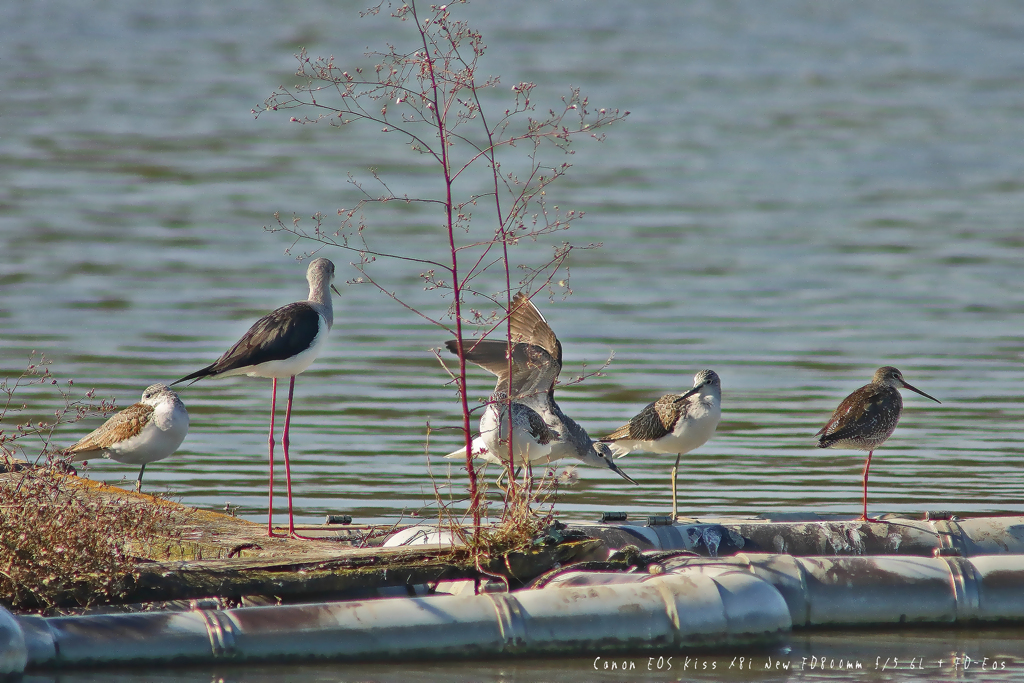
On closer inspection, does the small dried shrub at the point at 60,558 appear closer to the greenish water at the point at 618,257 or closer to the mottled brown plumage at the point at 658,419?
the greenish water at the point at 618,257

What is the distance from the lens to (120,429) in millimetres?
10461

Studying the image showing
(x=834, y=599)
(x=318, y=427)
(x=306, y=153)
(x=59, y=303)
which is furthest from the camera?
(x=306, y=153)

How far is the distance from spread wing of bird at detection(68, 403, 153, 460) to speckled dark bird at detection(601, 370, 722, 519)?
139 inches

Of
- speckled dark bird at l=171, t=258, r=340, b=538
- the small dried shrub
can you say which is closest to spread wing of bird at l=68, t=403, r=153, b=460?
speckled dark bird at l=171, t=258, r=340, b=538

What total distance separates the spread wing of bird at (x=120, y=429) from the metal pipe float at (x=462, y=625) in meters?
3.14

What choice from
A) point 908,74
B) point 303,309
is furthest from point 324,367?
point 908,74

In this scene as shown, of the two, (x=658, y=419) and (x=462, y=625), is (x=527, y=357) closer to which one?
(x=658, y=419)

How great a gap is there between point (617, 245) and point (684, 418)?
46.6 feet

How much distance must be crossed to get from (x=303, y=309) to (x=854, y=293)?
530 inches

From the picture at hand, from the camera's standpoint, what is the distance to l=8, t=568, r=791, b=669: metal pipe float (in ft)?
24.0

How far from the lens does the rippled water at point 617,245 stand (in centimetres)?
1359

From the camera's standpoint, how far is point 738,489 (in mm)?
12281

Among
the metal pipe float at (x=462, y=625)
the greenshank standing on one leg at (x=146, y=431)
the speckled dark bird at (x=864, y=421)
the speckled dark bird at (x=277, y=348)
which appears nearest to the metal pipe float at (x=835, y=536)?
the speckled dark bird at (x=864, y=421)

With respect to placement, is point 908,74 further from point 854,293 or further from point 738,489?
point 738,489
